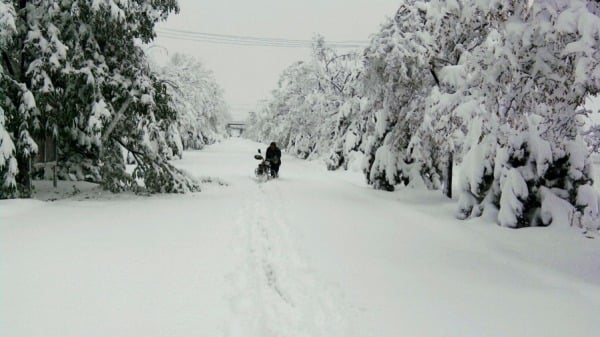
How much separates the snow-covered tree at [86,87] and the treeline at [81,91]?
27 mm

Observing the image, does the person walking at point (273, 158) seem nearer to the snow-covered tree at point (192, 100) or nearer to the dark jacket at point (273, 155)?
the dark jacket at point (273, 155)

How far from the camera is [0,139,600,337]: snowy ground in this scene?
4629mm

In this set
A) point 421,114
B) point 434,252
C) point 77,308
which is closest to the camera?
point 77,308

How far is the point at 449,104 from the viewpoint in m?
10.5

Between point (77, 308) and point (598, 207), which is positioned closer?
point (77, 308)

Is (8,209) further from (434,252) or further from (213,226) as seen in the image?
(434,252)

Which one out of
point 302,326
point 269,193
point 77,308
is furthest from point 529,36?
point 269,193

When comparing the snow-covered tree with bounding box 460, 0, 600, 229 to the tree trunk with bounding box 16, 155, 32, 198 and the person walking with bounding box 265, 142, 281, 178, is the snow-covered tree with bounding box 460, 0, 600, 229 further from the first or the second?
the tree trunk with bounding box 16, 155, 32, 198

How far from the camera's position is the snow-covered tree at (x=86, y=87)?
12602 mm

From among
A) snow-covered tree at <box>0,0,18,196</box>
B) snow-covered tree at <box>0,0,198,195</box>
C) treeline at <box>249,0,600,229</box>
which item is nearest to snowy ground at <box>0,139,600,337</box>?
snow-covered tree at <box>0,0,18,196</box>

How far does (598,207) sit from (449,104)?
3682 mm

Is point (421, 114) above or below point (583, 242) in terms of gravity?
above

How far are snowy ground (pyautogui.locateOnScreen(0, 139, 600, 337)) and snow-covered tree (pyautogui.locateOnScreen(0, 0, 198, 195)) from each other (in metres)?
2.64

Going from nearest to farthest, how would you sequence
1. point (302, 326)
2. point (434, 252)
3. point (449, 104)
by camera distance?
1. point (302, 326)
2. point (434, 252)
3. point (449, 104)
